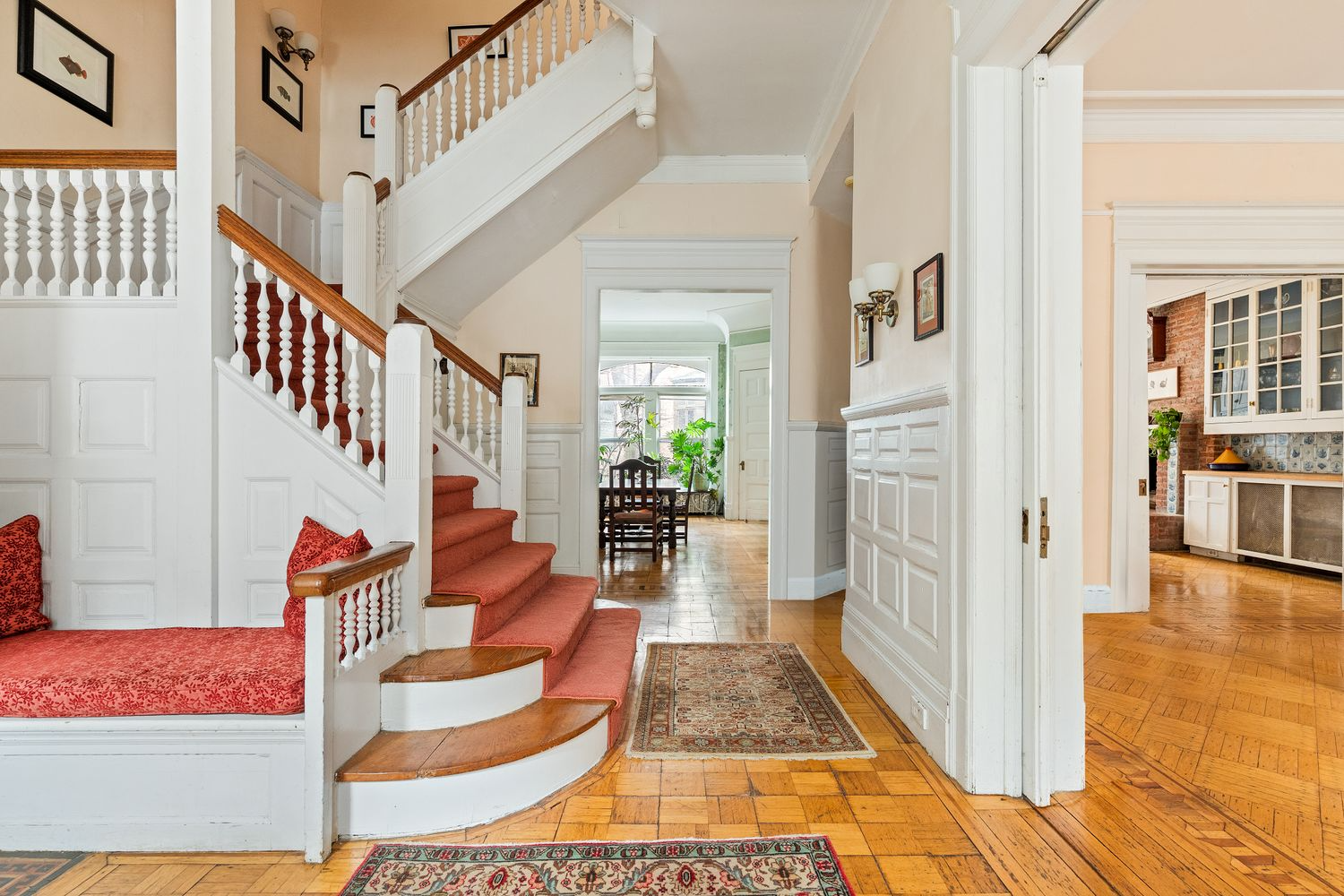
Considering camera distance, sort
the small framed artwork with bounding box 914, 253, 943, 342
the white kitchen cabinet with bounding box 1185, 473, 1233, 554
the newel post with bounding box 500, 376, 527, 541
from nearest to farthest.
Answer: the small framed artwork with bounding box 914, 253, 943, 342 → the newel post with bounding box 500, 376, 527, 541 → the white kitchen cabinet with bounding box 1185, 473, 1233, 554

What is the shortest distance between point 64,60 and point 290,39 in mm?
1881

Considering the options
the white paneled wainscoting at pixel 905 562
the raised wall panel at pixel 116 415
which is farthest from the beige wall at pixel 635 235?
the raised wall panel at pixel 116 415

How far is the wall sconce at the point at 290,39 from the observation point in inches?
195

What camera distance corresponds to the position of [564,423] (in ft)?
17.6

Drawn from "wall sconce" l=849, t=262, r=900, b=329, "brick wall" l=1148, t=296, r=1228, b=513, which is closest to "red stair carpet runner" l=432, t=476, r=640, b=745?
"wall sconce" l=849, t=262, r=900, b=329

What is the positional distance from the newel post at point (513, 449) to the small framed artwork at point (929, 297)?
237cm

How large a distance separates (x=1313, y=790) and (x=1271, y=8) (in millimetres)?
3479

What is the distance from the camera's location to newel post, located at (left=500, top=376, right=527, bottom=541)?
4117mm

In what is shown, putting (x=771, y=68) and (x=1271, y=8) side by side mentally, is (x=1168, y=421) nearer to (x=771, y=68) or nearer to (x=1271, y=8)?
(x=1271, y=8)

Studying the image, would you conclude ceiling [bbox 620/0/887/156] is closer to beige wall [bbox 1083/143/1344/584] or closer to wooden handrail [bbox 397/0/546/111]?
wooden handrail [bbox 397/0/546/111]

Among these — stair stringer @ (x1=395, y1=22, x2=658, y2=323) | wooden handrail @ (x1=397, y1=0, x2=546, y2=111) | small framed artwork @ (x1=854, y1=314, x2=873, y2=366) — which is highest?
wooden handrail @ (x1=397, y1=0, x2=546, y2=111)

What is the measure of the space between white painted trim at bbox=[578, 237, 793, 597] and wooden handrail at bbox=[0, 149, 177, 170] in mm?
3045

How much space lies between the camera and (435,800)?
203 centimetres

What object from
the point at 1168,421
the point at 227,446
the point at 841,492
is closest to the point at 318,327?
the point at 227,446
